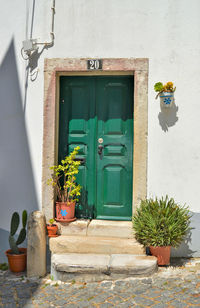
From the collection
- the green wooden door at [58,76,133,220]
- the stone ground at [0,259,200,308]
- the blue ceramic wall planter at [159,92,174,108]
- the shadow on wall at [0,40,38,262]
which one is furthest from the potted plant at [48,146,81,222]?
the blue ceramic wall planter at [159,92,174,108]

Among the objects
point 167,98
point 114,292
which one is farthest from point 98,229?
point 167,98

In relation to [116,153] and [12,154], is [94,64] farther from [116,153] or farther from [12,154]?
[12,154]

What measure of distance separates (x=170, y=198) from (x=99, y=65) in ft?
6.75

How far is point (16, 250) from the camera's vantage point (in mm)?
Result: 4402

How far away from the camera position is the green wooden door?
4.82 metres

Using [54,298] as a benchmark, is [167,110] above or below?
above

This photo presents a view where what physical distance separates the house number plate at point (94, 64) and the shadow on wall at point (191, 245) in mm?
2366

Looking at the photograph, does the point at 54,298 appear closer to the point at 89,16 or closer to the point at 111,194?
the point at 111,194

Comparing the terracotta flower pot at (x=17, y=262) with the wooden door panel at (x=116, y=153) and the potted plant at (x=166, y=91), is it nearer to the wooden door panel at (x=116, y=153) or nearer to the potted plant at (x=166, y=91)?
the wooden door panel at (x=116, y=153)

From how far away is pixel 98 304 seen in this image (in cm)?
332

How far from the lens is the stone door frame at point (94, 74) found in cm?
454

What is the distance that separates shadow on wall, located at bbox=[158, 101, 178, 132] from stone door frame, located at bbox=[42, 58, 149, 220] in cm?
20

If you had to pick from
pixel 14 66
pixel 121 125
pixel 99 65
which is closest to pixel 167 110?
pixel 121 125

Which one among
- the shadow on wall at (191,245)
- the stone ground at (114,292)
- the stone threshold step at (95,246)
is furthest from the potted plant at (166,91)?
the stone ground at (114,292)
